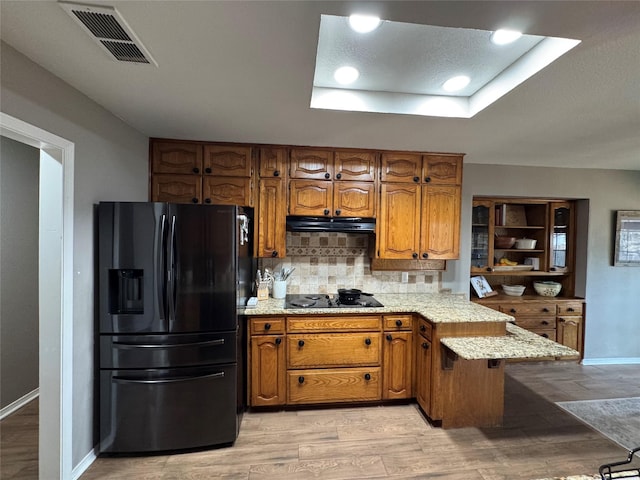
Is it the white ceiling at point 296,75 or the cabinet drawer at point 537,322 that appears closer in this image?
the white ceiling at point 296,75

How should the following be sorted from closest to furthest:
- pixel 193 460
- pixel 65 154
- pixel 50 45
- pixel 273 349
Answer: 1. pixel 50 45
2. pixel 65 154
3. pixel 193 460
4. pixel 273 349

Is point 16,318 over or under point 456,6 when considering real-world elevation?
→ under

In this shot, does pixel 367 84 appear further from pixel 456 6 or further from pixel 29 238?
pixel 29 238

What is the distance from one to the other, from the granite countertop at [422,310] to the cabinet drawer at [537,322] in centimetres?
124

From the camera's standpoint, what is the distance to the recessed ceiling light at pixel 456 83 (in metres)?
1.89

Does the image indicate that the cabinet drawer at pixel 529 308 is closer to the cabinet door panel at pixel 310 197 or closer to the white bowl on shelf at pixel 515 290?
the white bowl on shelf at pixel 515 290

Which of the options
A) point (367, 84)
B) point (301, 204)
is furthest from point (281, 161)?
point (367, 84)

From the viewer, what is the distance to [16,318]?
263 cm

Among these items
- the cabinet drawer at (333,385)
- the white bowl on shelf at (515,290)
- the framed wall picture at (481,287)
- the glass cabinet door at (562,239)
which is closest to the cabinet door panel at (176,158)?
the cabinet drawer at (333,385)

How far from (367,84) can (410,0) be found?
93 centimetres

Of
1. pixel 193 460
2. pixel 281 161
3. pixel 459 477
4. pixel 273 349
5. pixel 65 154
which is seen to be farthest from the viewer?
pixel 281 161

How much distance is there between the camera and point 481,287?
12.3 ft

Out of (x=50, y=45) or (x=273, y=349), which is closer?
(x=50, y=45)

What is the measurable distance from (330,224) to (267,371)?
56.4 inches
